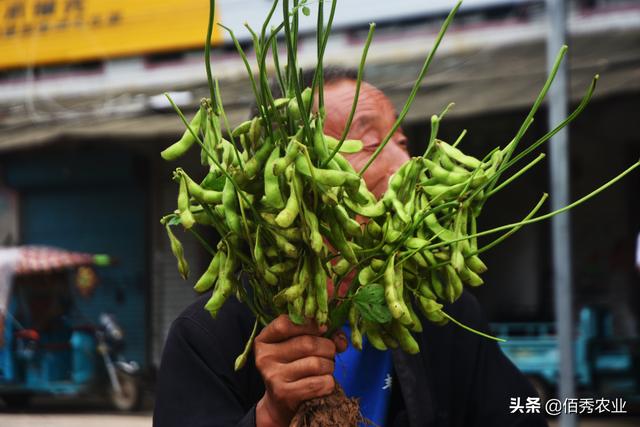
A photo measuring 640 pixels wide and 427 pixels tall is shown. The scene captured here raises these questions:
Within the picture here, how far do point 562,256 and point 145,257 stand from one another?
26.7 feet

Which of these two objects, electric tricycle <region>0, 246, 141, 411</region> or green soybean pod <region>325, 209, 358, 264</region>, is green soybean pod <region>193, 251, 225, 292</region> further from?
electric tricycle <region>0, 246, 141, 411</region>

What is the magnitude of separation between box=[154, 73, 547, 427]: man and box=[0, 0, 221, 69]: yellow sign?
29.1ft

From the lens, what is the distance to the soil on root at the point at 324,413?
5.03ft

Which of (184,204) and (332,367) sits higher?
(184,204)

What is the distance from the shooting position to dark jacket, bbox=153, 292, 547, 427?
70.4 inches

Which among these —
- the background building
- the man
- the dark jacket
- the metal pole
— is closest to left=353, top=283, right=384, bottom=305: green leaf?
the man

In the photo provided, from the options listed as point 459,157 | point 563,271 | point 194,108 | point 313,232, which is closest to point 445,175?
point 459,157

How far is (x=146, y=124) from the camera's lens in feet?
30.5

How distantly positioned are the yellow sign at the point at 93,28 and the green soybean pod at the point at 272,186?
Answer: 30.7 feet

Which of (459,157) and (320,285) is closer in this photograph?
(320,285)

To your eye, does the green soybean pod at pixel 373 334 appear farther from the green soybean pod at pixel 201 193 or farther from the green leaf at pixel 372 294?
the green soybean pod at pixel 201 193

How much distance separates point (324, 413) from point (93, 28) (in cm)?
1073

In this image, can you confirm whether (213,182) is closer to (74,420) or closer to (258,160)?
(258,160)

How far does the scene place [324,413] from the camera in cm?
154
